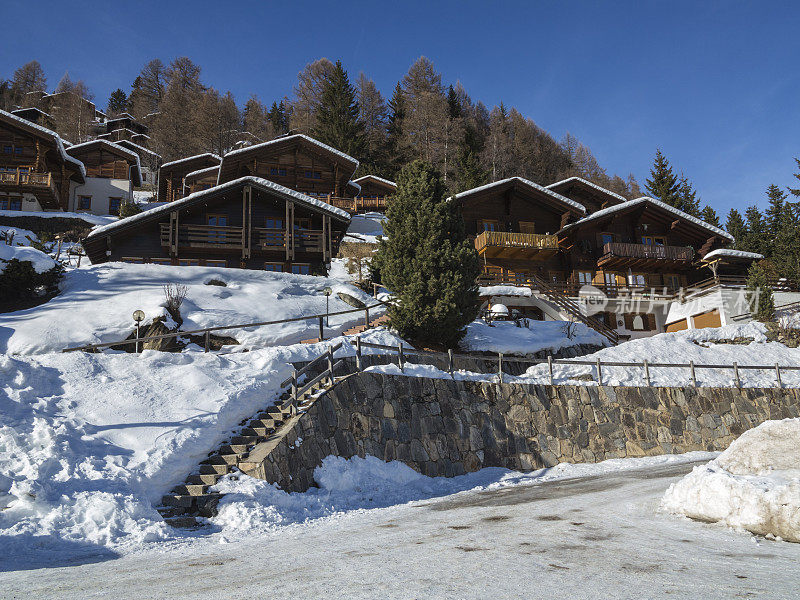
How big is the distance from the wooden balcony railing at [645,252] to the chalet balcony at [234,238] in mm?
19798

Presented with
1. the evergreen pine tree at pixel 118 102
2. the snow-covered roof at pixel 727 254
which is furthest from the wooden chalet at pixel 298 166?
the evergreen pine tree at pixel 118 102

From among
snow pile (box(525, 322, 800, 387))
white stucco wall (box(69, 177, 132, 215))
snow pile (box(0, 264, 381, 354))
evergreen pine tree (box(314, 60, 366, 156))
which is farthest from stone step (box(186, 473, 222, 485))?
evergreen pine tree (box(314, 60, 366, 156))

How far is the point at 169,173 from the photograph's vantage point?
53.5 metres

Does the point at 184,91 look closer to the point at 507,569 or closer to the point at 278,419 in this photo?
the point at 278,419

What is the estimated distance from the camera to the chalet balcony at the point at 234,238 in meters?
28.9

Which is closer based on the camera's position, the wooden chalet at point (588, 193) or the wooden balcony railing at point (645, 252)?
the wooden balcony railing at point (645, 252)

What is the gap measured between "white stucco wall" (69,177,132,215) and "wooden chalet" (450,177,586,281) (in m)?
34.3

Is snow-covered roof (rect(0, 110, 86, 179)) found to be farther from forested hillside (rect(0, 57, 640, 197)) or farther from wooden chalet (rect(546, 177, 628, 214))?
wooden chalet (rect(546, 177, 628, 214))

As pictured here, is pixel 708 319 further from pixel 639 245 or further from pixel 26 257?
pixel 26 257

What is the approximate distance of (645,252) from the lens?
35.7 m

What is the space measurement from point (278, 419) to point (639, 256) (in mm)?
31017

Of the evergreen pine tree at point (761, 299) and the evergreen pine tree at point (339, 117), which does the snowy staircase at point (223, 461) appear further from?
the evergreen pine tree at point (339, 117)

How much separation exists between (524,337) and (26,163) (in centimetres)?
4298

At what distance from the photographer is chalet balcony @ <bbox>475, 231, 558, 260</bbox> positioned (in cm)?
3459
